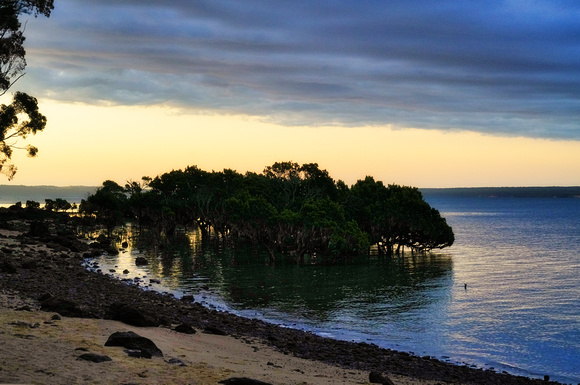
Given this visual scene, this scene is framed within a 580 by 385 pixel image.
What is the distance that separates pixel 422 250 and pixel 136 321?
273ft

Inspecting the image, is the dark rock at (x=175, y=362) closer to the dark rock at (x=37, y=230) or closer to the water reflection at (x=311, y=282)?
the water reflection at (x=311, y=282)

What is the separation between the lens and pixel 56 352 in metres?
18.9

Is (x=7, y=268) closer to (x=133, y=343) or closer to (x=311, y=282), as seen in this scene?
(x=133, y=343)

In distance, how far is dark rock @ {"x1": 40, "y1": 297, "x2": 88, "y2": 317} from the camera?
27.1m

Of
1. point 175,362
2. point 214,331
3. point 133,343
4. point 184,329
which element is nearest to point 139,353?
point 133,343

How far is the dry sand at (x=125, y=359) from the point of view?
17.0m

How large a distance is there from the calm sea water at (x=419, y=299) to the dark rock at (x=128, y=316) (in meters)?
14.2

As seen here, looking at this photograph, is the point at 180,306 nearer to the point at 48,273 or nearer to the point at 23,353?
the point at 48,273

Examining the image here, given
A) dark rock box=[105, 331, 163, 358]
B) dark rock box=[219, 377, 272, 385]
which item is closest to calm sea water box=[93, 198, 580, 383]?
dark rock box=[105, 331, 163, 358]

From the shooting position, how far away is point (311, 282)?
63531 mm

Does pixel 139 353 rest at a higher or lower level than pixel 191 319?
higher

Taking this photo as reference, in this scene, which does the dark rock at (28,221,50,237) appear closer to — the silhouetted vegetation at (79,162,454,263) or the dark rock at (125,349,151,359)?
the silhouetted vegetation at (79,162,454,263)

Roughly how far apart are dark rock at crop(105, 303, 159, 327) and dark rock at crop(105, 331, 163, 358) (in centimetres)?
626

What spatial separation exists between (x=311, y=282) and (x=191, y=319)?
3013cm
